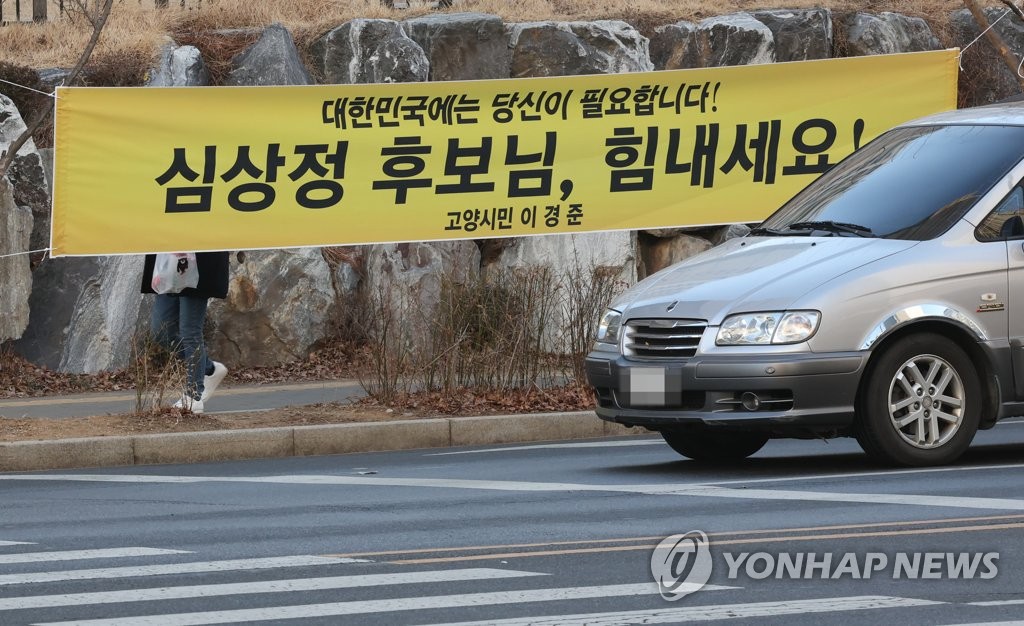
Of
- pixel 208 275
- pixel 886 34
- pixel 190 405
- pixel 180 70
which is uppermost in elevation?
pixel 886 34

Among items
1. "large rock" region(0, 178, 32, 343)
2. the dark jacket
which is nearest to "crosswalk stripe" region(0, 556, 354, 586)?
the dark jacket

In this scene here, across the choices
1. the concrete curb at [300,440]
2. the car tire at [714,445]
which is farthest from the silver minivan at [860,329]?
the concrete curb at [300,440]

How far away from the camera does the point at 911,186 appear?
33.1ft

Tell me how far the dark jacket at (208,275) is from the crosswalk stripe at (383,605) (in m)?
7.05

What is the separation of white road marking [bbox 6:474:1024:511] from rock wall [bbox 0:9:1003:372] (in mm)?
3472

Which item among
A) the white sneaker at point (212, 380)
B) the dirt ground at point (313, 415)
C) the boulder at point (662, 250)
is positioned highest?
the boulder at point (662, 250)

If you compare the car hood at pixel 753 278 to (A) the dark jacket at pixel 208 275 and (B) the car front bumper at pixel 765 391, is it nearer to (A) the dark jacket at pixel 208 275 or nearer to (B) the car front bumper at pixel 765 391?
(B) the car front bumper at pixel 765 391

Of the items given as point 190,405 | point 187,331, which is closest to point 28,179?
point 187,331

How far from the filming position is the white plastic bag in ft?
42.7

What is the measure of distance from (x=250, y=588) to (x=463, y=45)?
1374 centimetres

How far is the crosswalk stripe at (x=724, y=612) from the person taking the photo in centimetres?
579

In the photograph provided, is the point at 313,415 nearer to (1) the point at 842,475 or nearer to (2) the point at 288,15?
(1) the point at 842,475

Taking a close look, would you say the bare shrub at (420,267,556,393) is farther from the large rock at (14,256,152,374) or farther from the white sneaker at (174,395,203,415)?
the large rock at (14,256,152,374)

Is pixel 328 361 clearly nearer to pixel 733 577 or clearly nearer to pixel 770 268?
pixel 770 268
